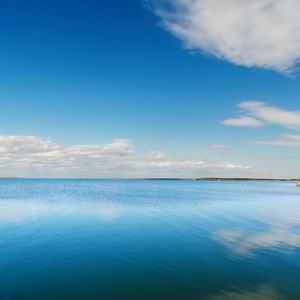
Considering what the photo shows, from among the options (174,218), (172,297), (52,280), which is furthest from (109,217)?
(172,297)

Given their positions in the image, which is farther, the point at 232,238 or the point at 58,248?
Answer: the point at 232,238

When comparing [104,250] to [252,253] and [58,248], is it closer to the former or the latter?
[58,248]

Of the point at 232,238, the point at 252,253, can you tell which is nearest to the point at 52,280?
the point at 252,253

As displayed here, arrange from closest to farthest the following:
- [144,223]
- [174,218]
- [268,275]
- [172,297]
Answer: [172,297], [268,275], [144,223], [174,218]

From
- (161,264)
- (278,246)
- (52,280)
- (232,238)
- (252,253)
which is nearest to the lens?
(52,280)

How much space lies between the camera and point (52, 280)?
48.9ft

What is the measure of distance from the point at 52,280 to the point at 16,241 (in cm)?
1136

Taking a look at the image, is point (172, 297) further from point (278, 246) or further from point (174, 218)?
point (174, 218)

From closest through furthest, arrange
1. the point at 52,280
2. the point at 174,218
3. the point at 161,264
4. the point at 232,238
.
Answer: the point at 52,280 < the point at 161,264 < the point at 232,238 < the point at 174,218

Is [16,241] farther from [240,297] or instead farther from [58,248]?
[240,297]

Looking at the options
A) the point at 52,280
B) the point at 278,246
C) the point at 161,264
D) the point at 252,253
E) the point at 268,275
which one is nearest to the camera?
the point at 52,280

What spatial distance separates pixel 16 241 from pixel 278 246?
2647 cm

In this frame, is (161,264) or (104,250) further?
(104,250)

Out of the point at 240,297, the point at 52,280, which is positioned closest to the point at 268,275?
the point at 240,297
